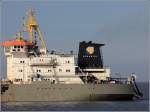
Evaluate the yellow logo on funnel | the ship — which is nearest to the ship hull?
the ship

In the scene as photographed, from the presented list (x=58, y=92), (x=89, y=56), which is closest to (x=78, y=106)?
(x=58, y=92)

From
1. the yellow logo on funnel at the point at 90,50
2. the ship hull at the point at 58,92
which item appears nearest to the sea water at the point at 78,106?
the ship hull at the point at 58,92

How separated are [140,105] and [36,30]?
27.7 feet

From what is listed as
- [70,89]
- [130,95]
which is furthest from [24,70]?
[130,95]

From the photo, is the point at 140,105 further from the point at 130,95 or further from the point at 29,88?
the point at 29,88

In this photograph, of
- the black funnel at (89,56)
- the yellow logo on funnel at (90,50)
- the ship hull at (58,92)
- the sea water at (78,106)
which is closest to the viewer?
the sea water at (78,106)

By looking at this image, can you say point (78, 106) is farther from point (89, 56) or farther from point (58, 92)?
point (89, 56)

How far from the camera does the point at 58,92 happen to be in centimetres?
3238

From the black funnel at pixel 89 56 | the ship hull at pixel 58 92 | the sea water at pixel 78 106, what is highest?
the black funnel at pixel 89 56

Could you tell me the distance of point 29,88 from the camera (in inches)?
1267

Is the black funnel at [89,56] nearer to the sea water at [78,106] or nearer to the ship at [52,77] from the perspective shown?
the ship at [52,77]

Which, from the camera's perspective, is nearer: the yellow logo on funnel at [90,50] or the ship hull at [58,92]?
the ship hull at [58,92]

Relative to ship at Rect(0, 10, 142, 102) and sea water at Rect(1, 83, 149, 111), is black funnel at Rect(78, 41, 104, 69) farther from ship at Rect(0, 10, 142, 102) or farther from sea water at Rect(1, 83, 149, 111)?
sea water at Rect(1, 83, 149, 111)

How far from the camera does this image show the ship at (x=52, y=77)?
106 ft
